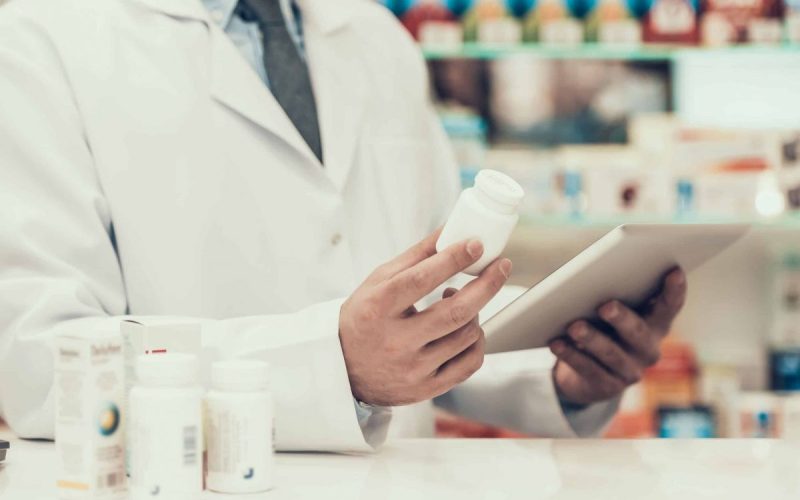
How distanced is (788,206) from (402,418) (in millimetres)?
1680

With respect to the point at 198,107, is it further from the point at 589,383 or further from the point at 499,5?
the point at 499,5

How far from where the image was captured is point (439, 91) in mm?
3154

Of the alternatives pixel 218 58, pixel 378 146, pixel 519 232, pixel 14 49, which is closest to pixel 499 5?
pixel 519 232

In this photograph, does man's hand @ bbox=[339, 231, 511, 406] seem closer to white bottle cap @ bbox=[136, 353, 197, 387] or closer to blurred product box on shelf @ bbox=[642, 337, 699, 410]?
white bottle cap @ bbox=[136, 353, 197, 387]

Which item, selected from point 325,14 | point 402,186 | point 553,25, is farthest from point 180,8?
point 553,25

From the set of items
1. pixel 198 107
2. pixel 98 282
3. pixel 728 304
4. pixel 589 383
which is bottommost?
pixel 728 304

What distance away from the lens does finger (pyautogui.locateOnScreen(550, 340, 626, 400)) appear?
1573mm

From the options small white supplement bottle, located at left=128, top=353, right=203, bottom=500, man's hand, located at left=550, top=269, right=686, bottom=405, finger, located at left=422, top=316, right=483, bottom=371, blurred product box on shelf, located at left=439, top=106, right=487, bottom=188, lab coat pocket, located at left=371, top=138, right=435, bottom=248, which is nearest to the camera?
small white supplement bottle, located at left=128, top=353, right=203, bottom=500

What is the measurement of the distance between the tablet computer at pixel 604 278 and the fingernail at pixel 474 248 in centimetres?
16

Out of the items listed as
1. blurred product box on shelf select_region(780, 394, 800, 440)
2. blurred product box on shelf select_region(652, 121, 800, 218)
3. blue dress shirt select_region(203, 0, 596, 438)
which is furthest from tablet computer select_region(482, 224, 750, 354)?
blurred product box on shelf select_region(652, 121, 800, 218)

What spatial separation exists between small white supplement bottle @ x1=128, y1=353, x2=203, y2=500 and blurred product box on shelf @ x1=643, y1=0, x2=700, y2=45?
7.79 ft

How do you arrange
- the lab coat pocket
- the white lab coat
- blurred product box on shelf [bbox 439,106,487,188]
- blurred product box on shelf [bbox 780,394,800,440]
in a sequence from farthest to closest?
blurred product box on shelf [bbox 439,106,487,188], blurred product box on shelf [bbox 780,394,800,440], the lab coat pocket, the white lab coat

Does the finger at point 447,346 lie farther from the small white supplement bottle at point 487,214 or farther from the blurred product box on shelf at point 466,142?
the blurred product box on shelf at point 466,142

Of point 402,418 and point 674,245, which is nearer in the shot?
point 674,245
